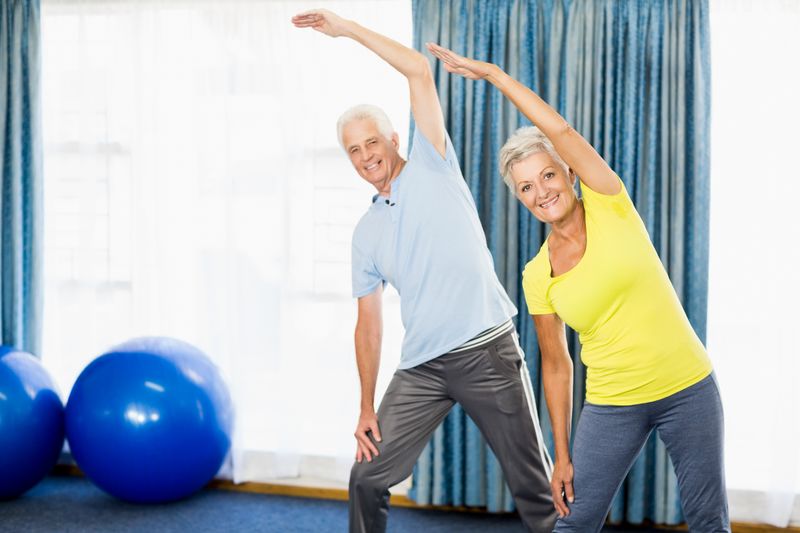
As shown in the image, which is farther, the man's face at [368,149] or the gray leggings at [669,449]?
the man's face at [368,149]

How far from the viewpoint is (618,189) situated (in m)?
1.83

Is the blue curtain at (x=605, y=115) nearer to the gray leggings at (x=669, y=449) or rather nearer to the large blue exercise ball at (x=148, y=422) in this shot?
the large blue exercise ball at (x=148, y=422)

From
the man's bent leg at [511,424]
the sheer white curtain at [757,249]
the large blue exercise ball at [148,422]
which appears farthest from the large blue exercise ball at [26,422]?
the sheer white curtain at [757,249]

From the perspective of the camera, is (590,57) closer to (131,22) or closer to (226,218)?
(226,218)

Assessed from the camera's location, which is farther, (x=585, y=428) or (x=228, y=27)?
(x=228, y=27)

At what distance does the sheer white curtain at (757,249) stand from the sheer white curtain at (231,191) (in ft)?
4.36

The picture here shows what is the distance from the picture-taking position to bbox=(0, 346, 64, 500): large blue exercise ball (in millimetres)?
3186

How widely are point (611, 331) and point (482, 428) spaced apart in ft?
2.03

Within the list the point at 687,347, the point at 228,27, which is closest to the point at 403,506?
the point at 687,347

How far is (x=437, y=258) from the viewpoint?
2287mm

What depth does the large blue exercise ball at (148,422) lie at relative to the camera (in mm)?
3102

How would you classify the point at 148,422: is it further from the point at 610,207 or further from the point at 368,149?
the point at 610,207

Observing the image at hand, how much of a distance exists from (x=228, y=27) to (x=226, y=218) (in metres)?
0.84

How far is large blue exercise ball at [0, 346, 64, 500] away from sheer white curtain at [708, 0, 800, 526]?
2758 mm
